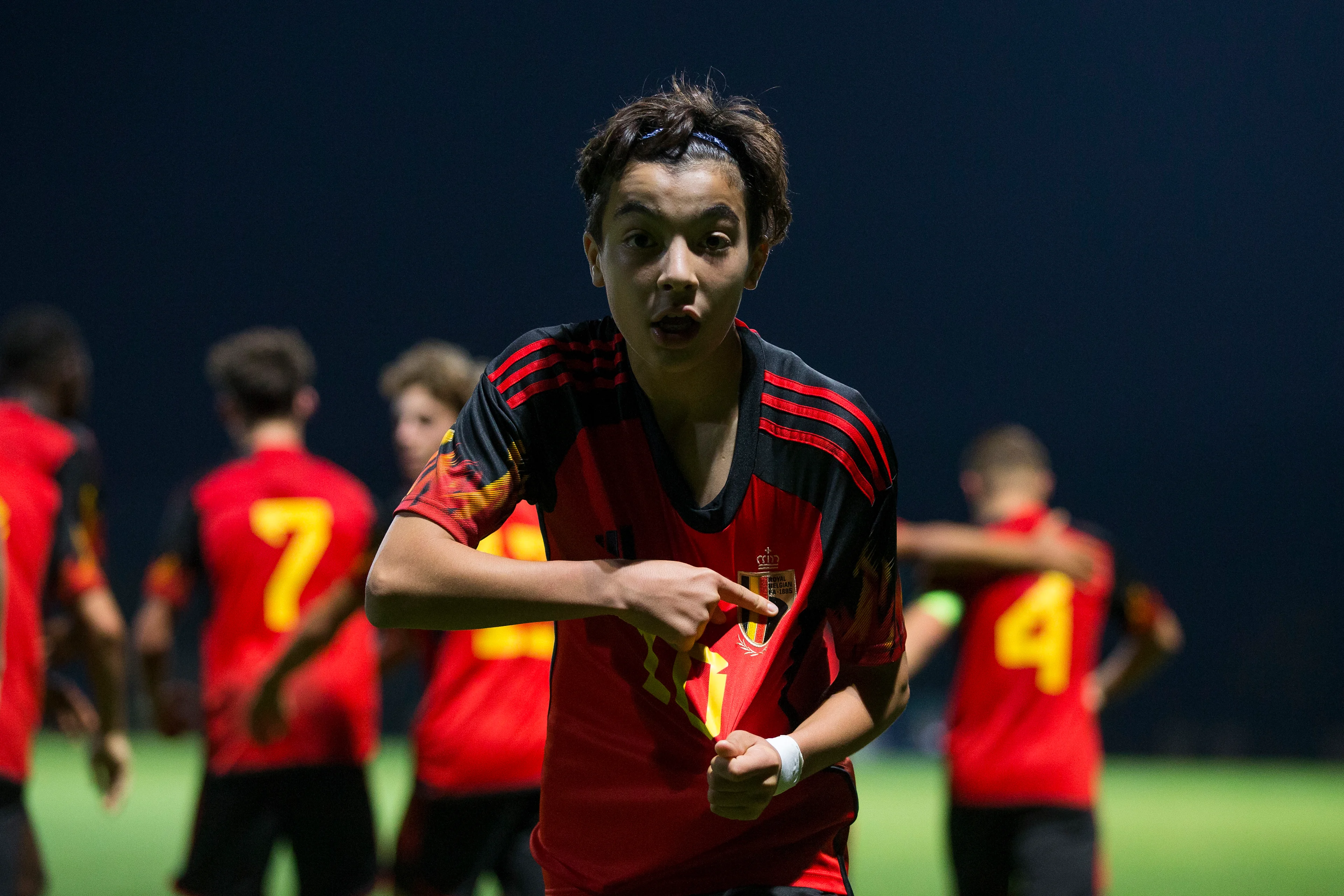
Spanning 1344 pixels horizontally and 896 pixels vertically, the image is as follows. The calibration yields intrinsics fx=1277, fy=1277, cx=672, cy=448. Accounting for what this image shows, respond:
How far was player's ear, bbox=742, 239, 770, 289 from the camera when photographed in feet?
6.98

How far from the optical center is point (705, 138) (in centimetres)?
205

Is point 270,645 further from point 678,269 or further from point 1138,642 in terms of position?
point 1138,642

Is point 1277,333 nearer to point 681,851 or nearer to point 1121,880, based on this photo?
point 1121,880

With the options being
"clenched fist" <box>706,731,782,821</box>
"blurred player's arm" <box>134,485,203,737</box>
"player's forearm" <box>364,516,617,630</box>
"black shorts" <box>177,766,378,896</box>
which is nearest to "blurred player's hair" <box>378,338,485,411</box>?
"blurred player's arm" <box>134,485,203,737</box>

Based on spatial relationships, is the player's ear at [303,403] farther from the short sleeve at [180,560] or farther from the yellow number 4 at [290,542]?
the short sleeve at [180,560]

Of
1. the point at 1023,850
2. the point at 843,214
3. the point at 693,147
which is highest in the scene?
the point at 843,214

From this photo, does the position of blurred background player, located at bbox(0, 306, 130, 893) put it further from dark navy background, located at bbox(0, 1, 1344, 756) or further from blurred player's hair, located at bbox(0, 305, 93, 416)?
dark navy background, located at bbox(0, 1, 1344, 756)

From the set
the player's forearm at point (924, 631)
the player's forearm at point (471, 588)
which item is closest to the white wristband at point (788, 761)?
the player's forearm at point (471, 588)

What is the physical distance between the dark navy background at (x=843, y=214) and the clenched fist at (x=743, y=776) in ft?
78.9

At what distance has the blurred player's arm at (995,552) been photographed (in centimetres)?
445

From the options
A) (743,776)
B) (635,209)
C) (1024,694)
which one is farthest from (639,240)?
(1024,694)

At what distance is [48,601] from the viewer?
4062 millimetres

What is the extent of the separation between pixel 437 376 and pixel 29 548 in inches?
54.4

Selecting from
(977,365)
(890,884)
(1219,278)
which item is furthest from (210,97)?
(890,884)
